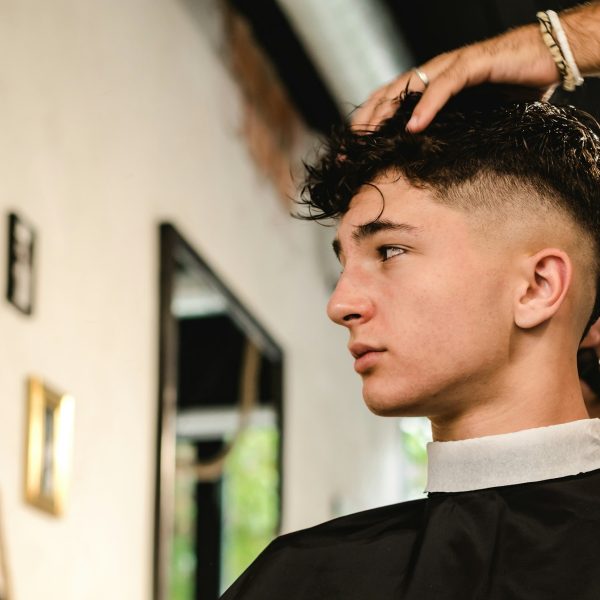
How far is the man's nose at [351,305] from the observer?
1.66 meters

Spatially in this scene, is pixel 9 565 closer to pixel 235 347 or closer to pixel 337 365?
pixel 235 347

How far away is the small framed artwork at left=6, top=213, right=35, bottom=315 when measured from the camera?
2674 millimetres

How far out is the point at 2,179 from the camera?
269 cm

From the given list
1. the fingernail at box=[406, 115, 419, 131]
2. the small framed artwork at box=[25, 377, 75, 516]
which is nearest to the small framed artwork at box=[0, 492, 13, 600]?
the small framed artwork at box=[25, 377, 75, 516]

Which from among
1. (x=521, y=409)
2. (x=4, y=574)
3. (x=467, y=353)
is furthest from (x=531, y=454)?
(x=4, y=574)

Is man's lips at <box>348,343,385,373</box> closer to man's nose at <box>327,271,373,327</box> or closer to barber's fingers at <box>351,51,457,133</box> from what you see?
man's nose at <box>327,271,373,327</box>

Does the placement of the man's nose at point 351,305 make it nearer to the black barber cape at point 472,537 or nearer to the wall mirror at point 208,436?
the black barber cape at point 472,537

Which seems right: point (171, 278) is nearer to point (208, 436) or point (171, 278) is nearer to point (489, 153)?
point (208, 436)

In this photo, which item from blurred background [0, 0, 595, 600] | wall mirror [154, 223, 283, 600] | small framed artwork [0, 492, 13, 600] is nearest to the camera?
small framed artwork [0, 492, 13, 600]

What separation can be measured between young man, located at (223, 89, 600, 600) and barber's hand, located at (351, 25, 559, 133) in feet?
0.21

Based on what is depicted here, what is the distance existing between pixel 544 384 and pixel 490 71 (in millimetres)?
478

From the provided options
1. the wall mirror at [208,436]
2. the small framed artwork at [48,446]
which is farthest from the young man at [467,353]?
the wall mirror at [208,436]

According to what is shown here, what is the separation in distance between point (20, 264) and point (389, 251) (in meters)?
1.30

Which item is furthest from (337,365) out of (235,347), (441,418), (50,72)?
(441,418)
